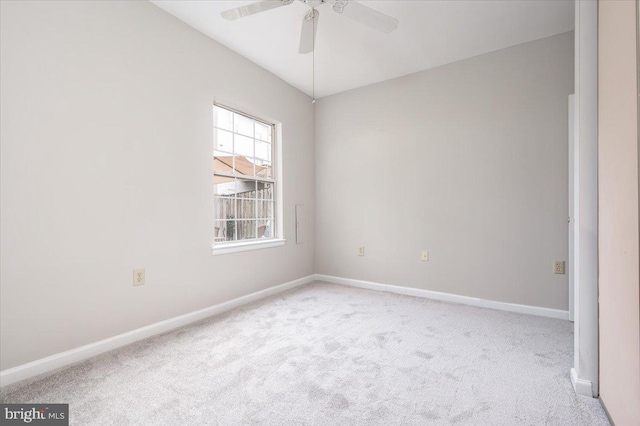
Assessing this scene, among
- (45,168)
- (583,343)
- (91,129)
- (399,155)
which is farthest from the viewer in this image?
(399,155)

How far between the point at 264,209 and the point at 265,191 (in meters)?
0.22

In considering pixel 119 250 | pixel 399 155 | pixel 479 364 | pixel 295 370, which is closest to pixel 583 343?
pixel 479 364

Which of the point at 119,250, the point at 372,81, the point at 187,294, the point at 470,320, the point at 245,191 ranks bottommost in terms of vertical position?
the point at 470,320

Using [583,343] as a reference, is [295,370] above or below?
below

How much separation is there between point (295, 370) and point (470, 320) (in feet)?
5.62

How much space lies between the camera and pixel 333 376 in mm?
1756

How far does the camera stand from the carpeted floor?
1.43 m

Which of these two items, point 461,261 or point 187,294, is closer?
point 187,294

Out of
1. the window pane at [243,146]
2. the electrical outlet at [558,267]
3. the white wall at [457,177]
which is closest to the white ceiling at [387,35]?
the white wall at [457,177]

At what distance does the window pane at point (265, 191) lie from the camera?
11.6 feet

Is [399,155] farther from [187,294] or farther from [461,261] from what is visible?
[187,294]

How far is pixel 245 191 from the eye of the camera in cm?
337

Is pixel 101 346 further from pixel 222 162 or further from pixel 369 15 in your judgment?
pixel 369 15

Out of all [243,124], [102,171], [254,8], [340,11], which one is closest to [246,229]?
[243,124]
